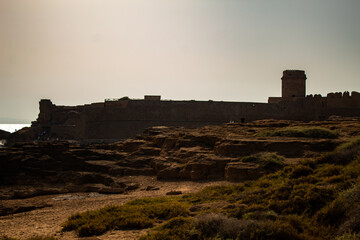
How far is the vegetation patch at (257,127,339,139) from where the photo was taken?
13.6 metres

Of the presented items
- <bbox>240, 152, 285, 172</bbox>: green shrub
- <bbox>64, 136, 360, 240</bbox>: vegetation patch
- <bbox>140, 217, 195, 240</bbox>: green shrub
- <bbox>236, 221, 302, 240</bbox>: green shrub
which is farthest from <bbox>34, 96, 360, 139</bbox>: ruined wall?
<bbox>236, 221, 302, 240</bbox>: green shrub

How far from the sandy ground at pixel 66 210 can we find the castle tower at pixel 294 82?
1022 inches

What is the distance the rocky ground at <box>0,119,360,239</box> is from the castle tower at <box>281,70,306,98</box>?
67.5 feet

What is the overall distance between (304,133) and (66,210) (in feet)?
31.2

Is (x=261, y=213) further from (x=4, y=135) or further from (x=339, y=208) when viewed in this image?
(x=4, y=135)

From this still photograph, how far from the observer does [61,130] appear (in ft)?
116

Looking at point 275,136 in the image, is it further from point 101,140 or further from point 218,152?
point 101,140

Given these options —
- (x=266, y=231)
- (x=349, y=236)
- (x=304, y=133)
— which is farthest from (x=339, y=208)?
(x=304, y=133)

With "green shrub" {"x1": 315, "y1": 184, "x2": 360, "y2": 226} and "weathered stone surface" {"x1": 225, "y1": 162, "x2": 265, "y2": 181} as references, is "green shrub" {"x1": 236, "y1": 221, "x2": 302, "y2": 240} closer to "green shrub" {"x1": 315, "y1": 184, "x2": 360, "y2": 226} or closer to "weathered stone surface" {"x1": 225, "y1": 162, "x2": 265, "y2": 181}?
"green shrub" {"x1": 315, "y1": 184, "x2": 360, "y2": 226}

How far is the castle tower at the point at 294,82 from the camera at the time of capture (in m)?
35.7

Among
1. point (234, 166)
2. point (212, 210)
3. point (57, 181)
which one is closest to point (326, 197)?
point (212, 210)

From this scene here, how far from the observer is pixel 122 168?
14.4m

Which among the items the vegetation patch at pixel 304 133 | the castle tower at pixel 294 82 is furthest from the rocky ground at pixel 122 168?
the castle tower at pixel 294 82

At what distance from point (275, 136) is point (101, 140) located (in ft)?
63.8
